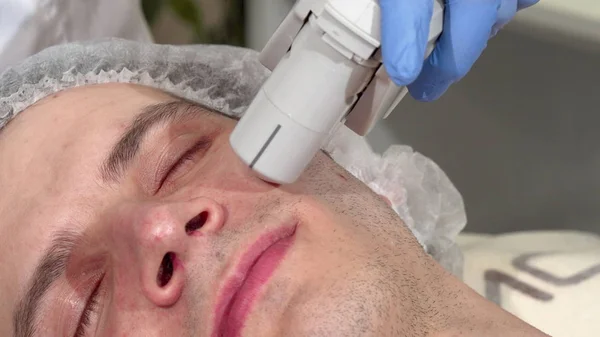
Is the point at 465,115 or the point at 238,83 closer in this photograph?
the point at 238,83

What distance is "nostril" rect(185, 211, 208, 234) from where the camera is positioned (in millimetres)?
710

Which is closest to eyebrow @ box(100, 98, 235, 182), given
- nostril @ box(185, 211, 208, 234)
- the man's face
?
the man's face

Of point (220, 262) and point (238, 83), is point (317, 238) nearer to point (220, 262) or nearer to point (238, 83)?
point (220, 262)

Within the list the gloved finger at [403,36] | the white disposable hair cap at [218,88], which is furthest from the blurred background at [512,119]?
the gloved finger at [403,36]

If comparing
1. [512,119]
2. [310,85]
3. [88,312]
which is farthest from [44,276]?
[512,119]

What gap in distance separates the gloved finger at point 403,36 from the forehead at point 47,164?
15.6 inches

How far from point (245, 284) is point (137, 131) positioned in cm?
27

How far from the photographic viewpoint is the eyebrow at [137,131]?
776 mm

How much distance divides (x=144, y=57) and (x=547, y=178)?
935 mm

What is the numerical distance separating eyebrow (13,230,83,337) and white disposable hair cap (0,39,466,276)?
0.25m

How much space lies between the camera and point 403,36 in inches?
23.7

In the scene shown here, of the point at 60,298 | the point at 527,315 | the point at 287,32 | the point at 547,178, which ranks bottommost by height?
the point at 60,298

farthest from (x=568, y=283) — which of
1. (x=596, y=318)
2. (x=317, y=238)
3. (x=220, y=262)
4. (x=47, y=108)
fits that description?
(x=47, y=108)

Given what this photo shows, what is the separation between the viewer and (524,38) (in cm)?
114
